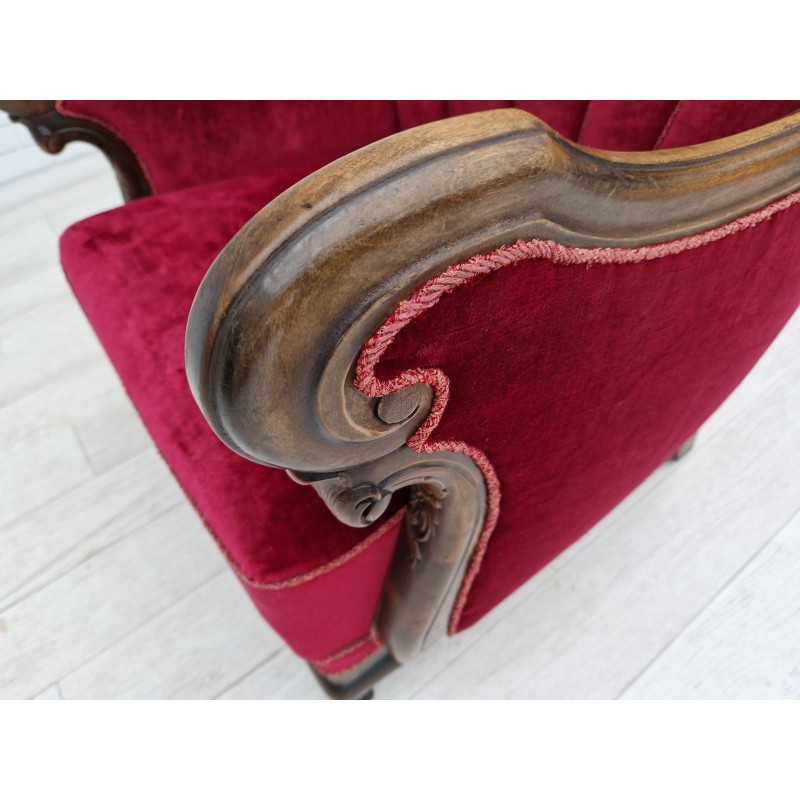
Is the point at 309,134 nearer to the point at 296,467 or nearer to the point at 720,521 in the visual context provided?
the point at 296,467

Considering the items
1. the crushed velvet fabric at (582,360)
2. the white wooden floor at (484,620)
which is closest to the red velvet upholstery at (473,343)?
the crushed velvet fabric at (582,360)

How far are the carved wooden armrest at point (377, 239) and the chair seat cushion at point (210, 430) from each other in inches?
6.8

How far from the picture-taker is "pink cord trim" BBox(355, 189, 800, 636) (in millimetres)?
310

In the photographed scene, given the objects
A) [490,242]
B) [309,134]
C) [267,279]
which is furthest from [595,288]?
[309,134]

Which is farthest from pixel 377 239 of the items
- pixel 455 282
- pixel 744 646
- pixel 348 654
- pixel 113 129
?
pixel 744 646

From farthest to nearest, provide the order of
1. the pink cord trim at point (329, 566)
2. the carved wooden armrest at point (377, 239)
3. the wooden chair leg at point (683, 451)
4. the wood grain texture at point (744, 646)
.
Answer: the wooden chair leg at point (683, 451), the wood grain texture at point (744, 646), the pink cord trim at point (329, 566), the carved wooden armrest at point (377, 239)

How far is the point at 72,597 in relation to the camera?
990 mm

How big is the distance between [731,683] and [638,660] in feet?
0.41

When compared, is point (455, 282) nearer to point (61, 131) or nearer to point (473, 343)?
point (473, 343)

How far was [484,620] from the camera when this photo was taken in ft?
3.16

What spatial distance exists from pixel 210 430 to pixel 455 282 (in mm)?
378

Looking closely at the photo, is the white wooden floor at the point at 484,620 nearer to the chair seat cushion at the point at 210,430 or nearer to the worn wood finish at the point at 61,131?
the chair seat cushion at the point at 210,430

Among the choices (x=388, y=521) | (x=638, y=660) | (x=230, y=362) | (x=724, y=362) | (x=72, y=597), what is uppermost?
(x=230, y=362)

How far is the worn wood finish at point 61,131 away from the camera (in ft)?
2.56
